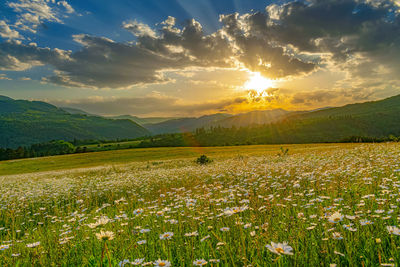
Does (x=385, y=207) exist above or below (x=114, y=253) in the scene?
above

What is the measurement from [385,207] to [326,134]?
629 ft

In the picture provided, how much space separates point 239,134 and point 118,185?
13865 cm

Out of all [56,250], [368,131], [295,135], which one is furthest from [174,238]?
[368,131]

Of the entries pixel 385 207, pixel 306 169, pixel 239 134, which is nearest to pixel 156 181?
pixel 306 169

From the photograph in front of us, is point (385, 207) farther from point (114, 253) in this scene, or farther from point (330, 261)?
point (114, 253)

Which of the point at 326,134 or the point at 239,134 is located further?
the point at 326,134

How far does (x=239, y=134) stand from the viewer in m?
147

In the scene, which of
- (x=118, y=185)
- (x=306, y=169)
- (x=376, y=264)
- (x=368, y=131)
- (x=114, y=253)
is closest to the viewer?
(x=376, y=264)

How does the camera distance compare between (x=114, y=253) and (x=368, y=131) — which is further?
(x=368, y=131)

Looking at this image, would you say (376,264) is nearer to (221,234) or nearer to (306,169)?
(221,234)

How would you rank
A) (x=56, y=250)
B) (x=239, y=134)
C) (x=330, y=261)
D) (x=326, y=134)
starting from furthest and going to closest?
(x=326, y=134)
(x=239, y=134)
(x=56, y=250)
(x=330, y=261)

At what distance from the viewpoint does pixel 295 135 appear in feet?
511

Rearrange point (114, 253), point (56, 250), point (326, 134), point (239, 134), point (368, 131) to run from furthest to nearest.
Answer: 1. point (368, 131)
2. point (326, 134)
3. point (239, 134)
4. point (56, 250)
5. point (114, 253)

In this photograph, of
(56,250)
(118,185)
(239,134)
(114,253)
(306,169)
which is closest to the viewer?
(114,253)
